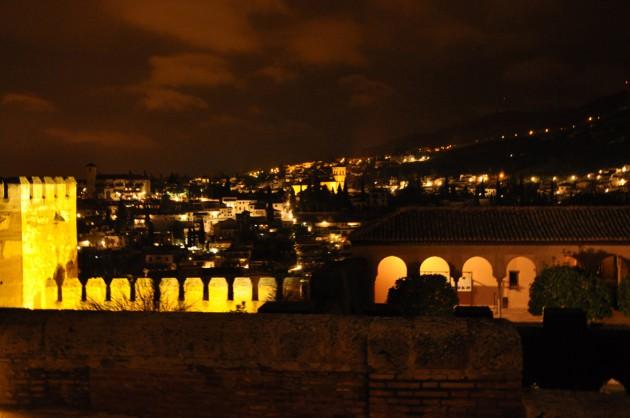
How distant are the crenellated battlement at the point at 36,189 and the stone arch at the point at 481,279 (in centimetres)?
1120

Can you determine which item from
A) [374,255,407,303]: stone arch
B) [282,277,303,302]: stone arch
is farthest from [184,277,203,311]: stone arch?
[374,255,407,303]: stone arch

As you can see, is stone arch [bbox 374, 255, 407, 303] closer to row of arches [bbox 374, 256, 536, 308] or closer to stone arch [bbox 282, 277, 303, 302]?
row of arches [bbox 374, 256, 536, 308]

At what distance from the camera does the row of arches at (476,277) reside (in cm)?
1894

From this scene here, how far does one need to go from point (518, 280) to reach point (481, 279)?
41.3 inches

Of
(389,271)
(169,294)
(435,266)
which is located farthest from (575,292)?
(169,294)

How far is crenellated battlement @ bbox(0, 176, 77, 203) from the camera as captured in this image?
11391mm

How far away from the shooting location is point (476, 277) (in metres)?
19.3

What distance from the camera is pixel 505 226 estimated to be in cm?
1917

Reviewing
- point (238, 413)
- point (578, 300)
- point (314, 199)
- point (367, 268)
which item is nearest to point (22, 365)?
point (238, 413)

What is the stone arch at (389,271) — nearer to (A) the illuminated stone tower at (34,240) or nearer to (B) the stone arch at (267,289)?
(B) the stone arch at (267,289)

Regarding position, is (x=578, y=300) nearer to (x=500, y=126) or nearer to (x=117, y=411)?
(x=117, y=411)

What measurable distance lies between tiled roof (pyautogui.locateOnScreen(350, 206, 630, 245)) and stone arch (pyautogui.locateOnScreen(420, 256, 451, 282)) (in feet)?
2.87

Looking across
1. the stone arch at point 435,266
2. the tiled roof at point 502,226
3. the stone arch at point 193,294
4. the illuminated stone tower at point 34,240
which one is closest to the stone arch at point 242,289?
the stone arch at point 193,294

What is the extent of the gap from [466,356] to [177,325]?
4.88 feet
